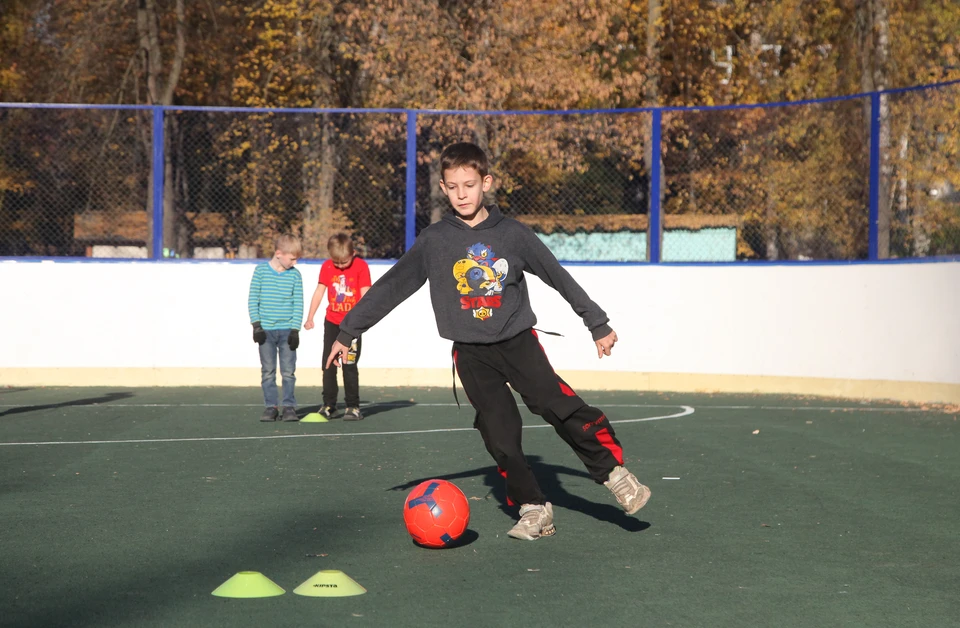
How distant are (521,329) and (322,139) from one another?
427 inches

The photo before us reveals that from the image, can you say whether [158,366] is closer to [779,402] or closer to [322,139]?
[322,139]

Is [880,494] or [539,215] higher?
[539,215]

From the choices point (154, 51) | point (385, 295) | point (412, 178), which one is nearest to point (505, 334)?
point (385, 295)

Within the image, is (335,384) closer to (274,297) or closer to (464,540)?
(274,297)

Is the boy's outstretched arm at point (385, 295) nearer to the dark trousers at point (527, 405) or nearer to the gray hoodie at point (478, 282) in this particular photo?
the gray hoodie at point (478, 282)

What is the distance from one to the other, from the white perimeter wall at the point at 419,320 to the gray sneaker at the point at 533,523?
878 cm

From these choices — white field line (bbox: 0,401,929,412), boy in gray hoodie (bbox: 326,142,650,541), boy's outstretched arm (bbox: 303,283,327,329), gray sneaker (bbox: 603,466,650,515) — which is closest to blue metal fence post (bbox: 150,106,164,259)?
white field line (bbox: 0,401,929,412)

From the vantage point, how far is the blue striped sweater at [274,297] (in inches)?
456

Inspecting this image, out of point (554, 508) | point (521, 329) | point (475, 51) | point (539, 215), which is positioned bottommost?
point (554, 508)

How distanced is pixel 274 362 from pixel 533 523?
592 cm

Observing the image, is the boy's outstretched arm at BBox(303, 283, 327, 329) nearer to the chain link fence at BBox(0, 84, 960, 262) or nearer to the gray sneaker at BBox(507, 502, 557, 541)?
the chain link fence at BBox(0, 84, 960, 262)

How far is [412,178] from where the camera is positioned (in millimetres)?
15883

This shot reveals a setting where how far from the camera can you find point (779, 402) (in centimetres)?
1378

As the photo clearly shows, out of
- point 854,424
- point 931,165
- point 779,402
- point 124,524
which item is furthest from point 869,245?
point 124,524
